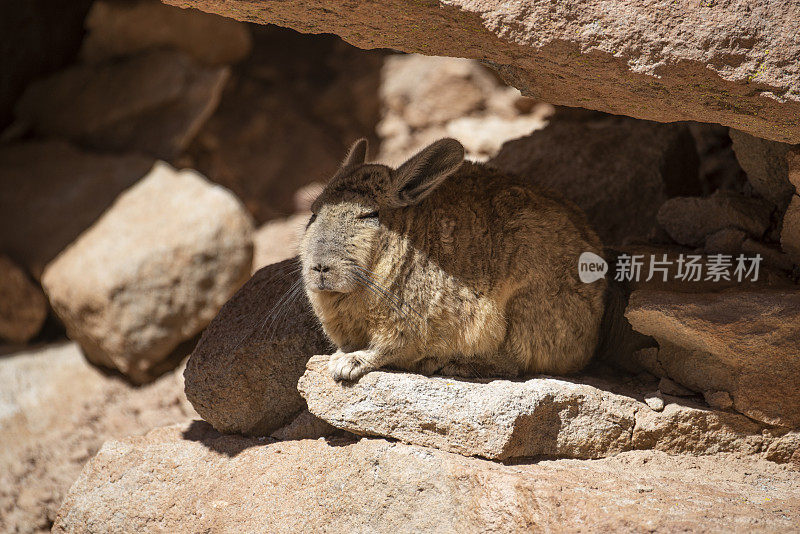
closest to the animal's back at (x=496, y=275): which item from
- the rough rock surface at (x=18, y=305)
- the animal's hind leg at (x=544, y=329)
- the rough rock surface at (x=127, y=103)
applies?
the animal's hind leg at (x=544, y=329)

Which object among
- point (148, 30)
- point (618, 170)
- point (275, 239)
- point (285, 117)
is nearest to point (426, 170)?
point (618, 170)

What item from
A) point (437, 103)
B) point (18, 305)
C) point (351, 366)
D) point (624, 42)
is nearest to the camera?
point (624, 42)

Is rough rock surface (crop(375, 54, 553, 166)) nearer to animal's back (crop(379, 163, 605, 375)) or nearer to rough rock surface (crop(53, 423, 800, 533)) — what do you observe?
animal's back (crop(379, 163, 605, 375))

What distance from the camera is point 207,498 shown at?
13.2ft

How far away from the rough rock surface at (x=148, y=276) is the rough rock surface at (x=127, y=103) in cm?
148

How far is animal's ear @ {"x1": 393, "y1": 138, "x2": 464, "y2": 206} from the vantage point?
374cm

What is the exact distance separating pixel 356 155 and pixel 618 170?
7.47 ft

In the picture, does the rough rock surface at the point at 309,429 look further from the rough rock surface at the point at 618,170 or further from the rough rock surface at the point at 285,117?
the rough rock surface at the point at 285,117

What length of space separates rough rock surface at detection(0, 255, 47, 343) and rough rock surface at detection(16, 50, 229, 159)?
184 cm

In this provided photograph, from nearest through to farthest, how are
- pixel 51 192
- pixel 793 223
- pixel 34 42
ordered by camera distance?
pixel 793 223, pixel 51 192, pixel 34 42

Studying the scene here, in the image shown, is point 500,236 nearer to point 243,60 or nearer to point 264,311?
point 264,311

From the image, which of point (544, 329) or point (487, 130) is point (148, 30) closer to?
point (487, 130)

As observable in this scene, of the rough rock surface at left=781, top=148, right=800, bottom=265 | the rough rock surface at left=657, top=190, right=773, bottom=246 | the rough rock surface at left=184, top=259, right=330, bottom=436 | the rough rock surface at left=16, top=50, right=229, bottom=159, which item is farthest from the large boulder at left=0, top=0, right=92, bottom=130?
the rough rock surface at left=781, top=148, right=800, bottom=265

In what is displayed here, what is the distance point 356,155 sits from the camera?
4.37 metres
